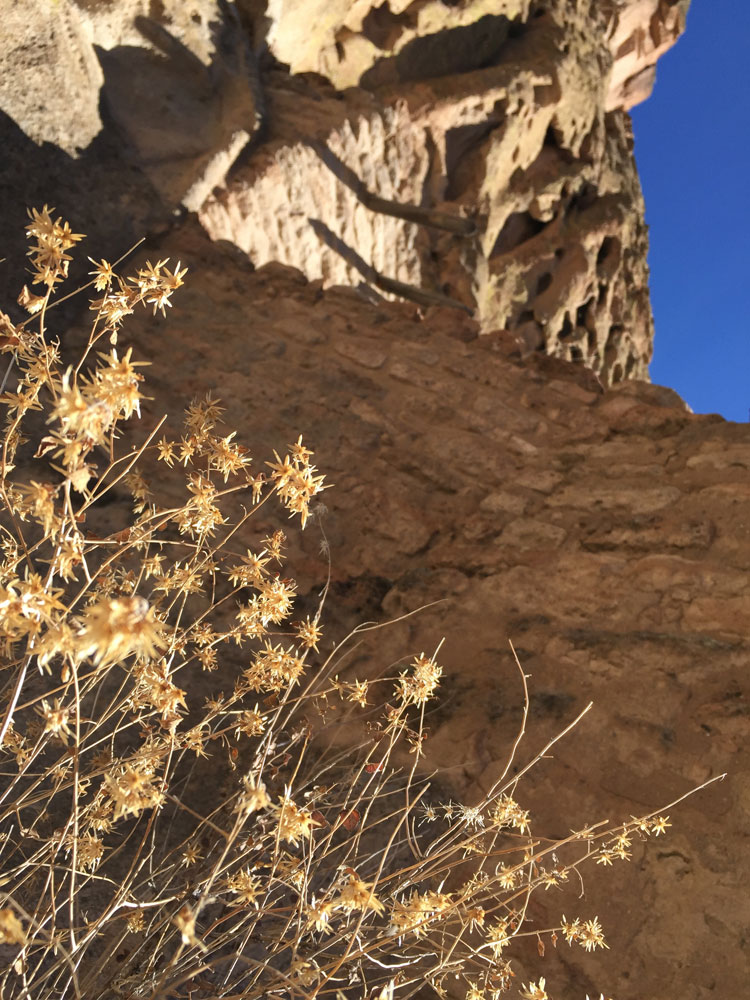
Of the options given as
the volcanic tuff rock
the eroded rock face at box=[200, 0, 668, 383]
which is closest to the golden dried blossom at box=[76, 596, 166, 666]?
the volcanic tuff rock

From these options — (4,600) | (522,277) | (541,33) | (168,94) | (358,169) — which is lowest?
(4,600)

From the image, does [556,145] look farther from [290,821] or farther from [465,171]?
[290,821]

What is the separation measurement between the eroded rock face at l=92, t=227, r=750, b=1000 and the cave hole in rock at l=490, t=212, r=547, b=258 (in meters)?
2.85

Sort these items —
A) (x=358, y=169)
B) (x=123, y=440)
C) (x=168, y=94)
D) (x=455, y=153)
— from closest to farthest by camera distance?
(x=123, y=440), (x=168, y=94), (x=358, y=169), (x=455, y=153)

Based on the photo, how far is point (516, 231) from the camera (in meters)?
6.47

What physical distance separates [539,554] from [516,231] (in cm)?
446

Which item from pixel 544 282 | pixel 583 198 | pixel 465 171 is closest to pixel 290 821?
pixel 465 171

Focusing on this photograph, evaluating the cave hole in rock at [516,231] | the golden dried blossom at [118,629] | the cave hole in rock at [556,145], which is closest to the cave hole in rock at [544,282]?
the cave hole in rock at [516,231]

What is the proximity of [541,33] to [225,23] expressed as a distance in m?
3.21

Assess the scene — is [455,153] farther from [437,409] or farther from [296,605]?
[296,605]

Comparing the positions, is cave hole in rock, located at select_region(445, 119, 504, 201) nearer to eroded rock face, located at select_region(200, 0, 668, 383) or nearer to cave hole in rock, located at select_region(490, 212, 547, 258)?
eroded rock face, located at select_region(200, 0, 668, 383)

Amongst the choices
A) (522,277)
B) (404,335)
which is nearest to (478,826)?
(404,335)

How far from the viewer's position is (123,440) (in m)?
3.13

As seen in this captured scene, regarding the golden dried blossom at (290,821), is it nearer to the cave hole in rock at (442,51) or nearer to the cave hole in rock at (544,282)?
the cave hole in rock at (442,51)
